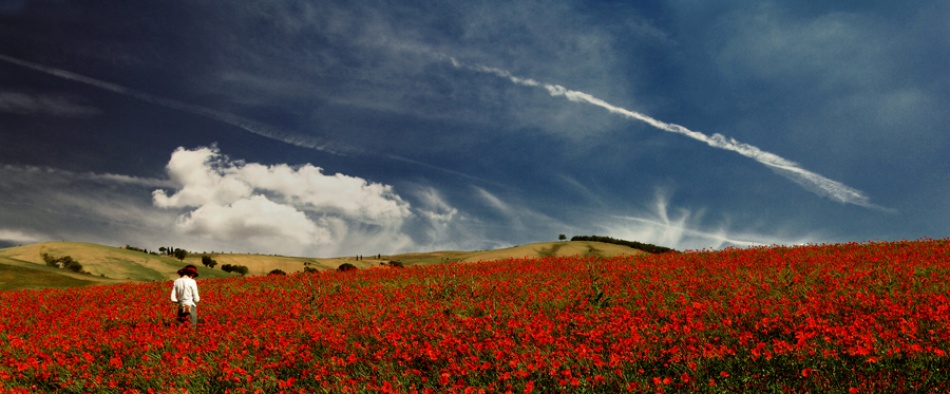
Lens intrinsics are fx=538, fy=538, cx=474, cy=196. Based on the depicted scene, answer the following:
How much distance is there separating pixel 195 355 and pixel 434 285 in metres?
7.55

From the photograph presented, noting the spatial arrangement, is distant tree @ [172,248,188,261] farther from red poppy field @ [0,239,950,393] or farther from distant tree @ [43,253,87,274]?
red poppy field @ [0,239,950,393]

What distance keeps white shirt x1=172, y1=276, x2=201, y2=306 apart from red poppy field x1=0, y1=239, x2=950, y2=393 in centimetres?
68

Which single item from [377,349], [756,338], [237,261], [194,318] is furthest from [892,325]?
[237,261]

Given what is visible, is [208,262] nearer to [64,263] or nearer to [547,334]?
[64,263]

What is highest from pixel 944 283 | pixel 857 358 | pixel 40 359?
pixel 944 283

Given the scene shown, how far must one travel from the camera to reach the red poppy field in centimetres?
636

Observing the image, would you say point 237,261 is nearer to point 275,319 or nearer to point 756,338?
point 275,319

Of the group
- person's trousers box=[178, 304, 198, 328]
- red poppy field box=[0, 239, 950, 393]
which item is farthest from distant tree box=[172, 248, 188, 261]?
person's trousers box=[178, 304, 198, 328]

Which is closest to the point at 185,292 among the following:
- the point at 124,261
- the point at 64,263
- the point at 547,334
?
the point at 547,334

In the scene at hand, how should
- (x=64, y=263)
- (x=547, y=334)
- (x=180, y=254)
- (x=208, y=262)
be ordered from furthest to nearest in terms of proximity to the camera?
(x=180, y=254), (x=208, y=262), (x=64, y=263), (x=547, y=334)

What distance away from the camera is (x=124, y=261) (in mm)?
55250

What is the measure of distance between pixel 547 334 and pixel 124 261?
59979mm

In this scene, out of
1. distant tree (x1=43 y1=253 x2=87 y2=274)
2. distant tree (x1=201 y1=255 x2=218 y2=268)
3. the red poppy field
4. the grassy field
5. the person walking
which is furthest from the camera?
distant tree (x1=201 y1=255 x2=218 y2=268)

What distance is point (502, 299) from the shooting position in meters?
13.0
